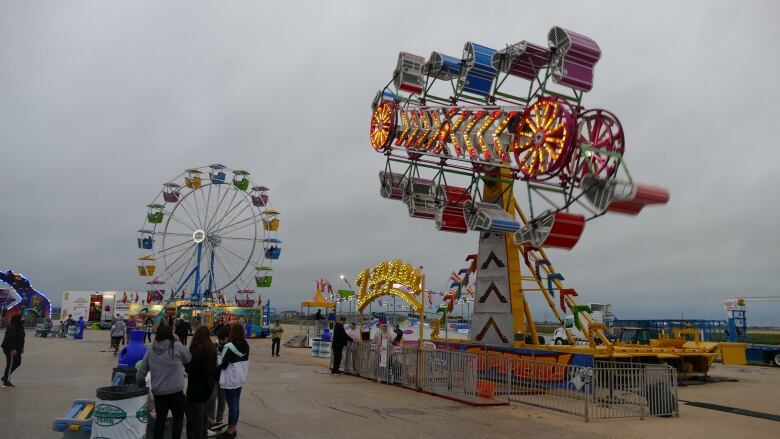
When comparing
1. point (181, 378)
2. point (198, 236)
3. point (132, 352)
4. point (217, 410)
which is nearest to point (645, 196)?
point (217, 410)

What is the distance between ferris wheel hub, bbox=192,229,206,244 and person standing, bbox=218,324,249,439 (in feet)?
125

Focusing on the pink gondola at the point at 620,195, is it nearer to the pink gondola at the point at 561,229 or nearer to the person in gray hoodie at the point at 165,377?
the pink gondola at the point at 561,229

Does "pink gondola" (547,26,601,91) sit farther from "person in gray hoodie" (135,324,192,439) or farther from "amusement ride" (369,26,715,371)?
"person in gray hoodie" (135,324,192,439)

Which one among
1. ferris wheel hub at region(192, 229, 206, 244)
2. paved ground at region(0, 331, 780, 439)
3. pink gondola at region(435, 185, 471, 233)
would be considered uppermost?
ferris wheel hub at region(192, 229, 206, 244)

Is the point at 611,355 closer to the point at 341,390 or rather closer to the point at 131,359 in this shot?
the point at 341,390

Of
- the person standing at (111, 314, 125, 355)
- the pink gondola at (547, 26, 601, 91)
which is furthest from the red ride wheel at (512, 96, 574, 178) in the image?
the person standing at (111, 314, 125, 355)

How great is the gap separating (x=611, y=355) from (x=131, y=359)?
1274cm

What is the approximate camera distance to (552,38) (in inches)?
551

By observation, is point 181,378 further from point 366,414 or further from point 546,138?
point 546,138

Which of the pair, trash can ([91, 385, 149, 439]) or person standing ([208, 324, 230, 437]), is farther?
person standing ([208, 324, 230, 437])

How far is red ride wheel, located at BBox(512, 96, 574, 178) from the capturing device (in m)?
12.1

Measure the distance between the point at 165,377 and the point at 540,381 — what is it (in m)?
9.08

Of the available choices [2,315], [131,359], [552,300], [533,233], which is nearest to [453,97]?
[533,233]

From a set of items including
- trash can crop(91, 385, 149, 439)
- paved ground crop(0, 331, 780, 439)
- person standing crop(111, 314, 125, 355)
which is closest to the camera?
trash can crop(91, 385, 149, 439)
